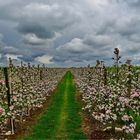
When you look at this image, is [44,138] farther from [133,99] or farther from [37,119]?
[37,119]

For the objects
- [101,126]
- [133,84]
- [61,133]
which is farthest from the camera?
[133,84]

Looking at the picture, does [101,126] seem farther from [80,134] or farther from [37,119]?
[37,119]

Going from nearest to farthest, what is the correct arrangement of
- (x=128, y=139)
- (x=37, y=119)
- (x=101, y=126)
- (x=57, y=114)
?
(x=128, y=139), (x=101, y=126), (x=37, y=119), (x=57, y=114)

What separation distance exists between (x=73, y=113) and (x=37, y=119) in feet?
11.7

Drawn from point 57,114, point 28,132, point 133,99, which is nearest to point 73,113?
point 57,114

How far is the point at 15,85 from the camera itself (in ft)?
106

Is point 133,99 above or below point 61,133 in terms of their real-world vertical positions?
above

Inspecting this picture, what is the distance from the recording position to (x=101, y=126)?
22906 millimetres

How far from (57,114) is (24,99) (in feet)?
9.96

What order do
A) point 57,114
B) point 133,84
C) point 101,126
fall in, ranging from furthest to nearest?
1. point 57,114
2. point 133,84
3. point 101,126

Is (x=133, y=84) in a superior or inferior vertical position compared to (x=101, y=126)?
superior

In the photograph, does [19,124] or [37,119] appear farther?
[37,119]

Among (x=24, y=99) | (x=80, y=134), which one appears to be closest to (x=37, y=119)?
(x=24, y=99)

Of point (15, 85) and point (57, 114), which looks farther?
point (15, 85)
